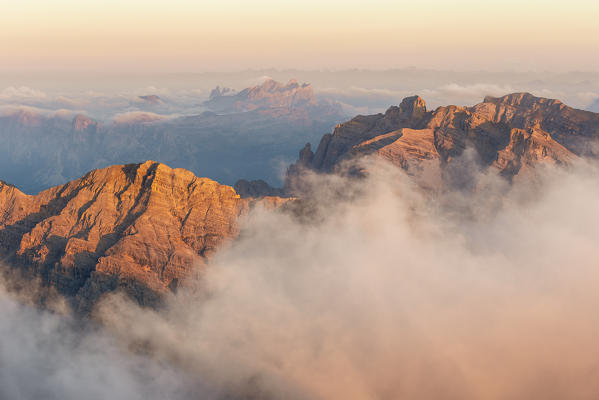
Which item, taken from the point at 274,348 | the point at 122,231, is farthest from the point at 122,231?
the point at 274,348

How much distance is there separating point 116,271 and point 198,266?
26.8 m

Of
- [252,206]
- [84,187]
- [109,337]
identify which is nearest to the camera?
[109,337]

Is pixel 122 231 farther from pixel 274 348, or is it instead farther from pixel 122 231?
pixel 274 348

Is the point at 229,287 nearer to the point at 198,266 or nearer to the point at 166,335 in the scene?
the point at 198,266

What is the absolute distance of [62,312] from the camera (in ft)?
559

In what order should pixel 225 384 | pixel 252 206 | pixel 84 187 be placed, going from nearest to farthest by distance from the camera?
pixel 225 384 → pixel 84 187 → pixel 252 206

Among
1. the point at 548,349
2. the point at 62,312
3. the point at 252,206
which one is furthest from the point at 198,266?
the point at 548,349

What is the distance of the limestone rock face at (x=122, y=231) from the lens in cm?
16238

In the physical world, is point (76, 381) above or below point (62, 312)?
below

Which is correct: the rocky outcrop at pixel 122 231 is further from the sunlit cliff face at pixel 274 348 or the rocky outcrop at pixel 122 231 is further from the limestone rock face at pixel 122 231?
the sunlit cliff face at pixel 274 348

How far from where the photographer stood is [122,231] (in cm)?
16625

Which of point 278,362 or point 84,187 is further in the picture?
point 84,187

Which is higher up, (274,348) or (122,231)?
(122,231)

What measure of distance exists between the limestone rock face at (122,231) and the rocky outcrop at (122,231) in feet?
1.09
